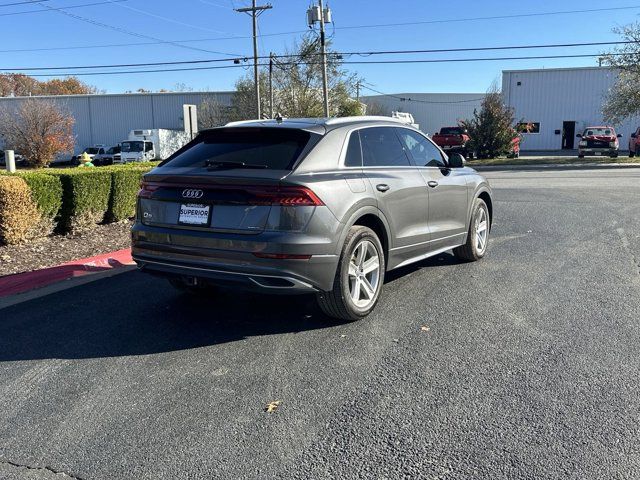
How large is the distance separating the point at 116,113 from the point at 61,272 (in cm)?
5536

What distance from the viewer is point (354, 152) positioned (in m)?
4.93

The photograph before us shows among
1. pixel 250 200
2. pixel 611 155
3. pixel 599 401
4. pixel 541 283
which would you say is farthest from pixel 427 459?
pixel 611 155

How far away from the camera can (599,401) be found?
11.0 ft

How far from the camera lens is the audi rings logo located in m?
4.35

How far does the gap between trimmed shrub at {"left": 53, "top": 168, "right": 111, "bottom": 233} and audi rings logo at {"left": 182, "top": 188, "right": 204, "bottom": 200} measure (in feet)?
16.4

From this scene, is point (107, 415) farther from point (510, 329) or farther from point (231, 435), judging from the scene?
point (510, 329)

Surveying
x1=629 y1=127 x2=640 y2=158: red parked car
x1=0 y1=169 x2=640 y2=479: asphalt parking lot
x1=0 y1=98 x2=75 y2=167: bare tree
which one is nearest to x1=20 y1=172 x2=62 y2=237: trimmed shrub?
x1=0 y1=169 x2=640 y2=479: asphalt parking lot

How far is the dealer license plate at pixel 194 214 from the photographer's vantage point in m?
4.32

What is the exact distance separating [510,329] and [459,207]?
6.94ft

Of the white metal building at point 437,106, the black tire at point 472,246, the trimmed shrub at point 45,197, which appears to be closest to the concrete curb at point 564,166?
the black tire at point 472,246

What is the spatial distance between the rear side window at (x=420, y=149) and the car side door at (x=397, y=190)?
0.15 meters

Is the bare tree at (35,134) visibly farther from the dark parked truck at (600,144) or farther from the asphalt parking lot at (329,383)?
the asphalt parking lot at (329,383)

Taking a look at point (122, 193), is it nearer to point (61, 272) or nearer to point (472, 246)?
point (61, 272)

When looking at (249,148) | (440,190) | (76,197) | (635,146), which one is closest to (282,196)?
(249,148)
